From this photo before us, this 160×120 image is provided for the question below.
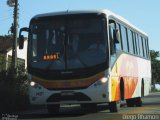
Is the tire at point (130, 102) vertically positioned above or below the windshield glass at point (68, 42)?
below

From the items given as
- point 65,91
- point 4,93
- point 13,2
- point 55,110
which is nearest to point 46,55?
point 65,91

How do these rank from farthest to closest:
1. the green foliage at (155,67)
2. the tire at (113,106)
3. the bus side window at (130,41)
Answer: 1. the green foliage at (155,67)
2. the bus side window at (130,41)
3. the tire at (113,106)

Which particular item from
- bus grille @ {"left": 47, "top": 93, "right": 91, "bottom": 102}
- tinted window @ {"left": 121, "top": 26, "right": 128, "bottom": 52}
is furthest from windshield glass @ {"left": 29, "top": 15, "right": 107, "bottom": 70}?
tinted window @ {"left": 121, "top": 26, "right": 128, "bottom": 52}

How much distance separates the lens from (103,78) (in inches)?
758

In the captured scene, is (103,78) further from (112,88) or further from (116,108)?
(116,108)

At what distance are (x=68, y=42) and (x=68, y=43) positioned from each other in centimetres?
4

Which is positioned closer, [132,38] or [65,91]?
[65,91]

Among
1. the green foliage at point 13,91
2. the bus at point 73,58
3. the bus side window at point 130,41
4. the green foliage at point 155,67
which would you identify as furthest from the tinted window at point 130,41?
the green foliage at point 155,67

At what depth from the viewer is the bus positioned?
19.2 metres

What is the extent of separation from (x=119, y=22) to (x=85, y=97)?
175 inches

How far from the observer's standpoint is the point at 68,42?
1975 centimetres

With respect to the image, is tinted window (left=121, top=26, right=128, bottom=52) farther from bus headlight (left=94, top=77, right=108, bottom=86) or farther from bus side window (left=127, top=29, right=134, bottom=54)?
bus headlight (left=94, top=77, right=108, bottom=86)

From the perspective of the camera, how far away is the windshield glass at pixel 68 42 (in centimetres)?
1945

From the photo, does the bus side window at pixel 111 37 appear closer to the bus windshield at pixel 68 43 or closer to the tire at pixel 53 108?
the bus windshield at pixel 68 43
